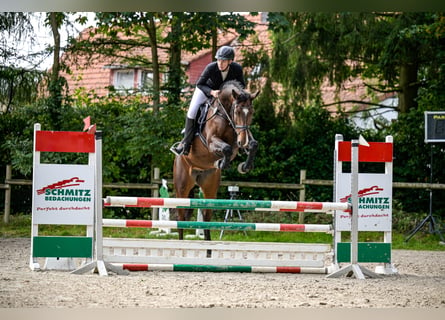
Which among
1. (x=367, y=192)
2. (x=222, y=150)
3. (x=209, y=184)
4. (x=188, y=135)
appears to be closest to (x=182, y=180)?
(x=209, y=184)

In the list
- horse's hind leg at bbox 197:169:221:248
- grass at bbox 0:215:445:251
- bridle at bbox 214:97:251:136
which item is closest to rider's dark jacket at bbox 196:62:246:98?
bridle at bbox 214:97:251:136

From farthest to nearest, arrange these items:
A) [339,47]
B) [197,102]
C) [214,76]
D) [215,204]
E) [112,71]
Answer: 1. [112,71]
2. [339,47]
3. [197,102]
4. [214,76]
5. [215,204]

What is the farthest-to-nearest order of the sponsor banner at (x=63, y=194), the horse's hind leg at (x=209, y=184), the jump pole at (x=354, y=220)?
the horse's hind leg at (x=209, y=184)
the jump pole at (x=354, y=220)
the sponsor banner at (x=63, y=194)

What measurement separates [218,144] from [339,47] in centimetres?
470

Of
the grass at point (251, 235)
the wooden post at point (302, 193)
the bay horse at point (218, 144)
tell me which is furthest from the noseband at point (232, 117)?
the wooden post at point (302, 193)

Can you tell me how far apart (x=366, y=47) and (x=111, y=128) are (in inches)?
136

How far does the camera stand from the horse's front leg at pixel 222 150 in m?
5.21

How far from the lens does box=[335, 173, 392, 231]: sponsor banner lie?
16.5ft

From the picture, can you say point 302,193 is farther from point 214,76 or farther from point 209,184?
point 214,76

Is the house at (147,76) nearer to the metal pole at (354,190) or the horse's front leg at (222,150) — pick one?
the horse's front leg at (222,150)

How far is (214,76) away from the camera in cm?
535

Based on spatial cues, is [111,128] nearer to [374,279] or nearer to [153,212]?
[153,212]

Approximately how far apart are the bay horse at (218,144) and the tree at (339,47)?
146 inches

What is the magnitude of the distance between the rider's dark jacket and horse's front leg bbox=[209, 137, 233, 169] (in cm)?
36
